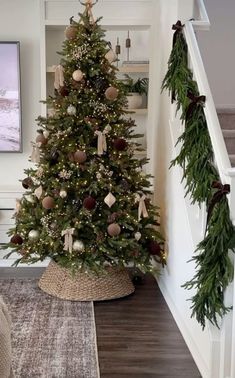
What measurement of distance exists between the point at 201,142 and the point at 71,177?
1278 millimetres

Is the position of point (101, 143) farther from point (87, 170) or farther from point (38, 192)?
point (38, 192)

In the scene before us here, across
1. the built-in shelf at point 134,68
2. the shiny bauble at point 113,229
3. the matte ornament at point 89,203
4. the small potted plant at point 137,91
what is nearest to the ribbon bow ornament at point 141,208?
the shiny bauble at point 113,229

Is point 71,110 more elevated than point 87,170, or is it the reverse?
point 71,110

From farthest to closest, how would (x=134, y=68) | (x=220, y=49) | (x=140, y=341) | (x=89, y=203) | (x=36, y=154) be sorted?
(x=220, y=49)
(x=134, y=68)
(x=36, y=154)
(x=89, y=203)
(x=140, y=341)

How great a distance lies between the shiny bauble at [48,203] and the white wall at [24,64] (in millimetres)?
1240

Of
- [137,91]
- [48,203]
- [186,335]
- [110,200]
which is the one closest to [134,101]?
[137,91]

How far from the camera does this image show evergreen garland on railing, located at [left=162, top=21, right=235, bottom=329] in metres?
2.80

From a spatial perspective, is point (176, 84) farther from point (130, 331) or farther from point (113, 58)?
point (130, 331)

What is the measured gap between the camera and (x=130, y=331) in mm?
3662

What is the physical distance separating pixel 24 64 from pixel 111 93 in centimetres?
156

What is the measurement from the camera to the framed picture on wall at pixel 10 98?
5180 millimetres

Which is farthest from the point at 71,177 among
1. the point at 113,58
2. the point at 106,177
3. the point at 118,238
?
the point at 113,58

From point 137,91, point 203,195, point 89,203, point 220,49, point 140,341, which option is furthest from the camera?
point 220,49

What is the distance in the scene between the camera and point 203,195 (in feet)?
10.1
